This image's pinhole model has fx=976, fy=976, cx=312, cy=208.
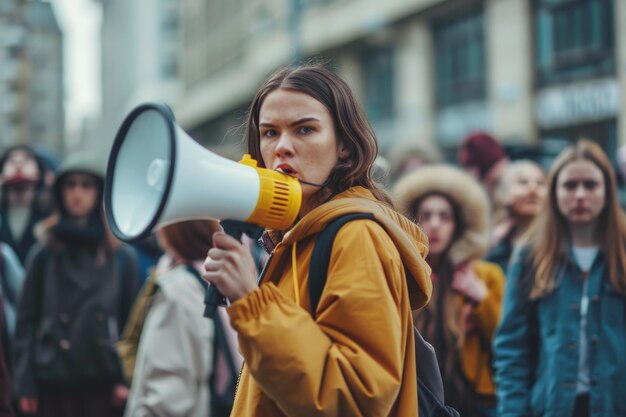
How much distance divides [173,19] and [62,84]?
20427 millimetres

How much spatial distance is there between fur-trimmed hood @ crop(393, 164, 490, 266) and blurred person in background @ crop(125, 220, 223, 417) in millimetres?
1368

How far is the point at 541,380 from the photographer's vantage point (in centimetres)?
415

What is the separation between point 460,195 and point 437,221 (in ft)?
0.69

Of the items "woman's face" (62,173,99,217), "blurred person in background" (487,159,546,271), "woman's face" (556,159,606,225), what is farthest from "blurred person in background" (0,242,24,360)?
"woman's face" (556,159,606,225)

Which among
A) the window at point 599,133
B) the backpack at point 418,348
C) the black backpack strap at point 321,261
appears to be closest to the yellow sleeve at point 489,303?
the backpack at point 418,348

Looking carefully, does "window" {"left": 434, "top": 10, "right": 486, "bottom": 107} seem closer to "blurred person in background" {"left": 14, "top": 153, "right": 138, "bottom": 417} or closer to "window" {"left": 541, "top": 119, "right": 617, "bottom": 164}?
"window" {"left": 541, "top": 119, "right": 617, "bottom": 164}

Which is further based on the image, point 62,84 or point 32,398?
point 62,84

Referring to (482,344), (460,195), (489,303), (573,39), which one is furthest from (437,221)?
(573,39)

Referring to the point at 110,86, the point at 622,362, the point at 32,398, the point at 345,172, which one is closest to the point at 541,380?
the point at 622,362

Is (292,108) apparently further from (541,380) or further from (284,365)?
(541,380)

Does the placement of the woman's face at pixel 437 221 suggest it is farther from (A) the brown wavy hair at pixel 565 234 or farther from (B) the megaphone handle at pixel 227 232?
(B) the megaphone handle at pixel 227 232

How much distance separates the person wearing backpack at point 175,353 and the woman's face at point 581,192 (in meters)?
1.69

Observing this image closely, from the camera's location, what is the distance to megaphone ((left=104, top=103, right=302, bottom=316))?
80.4 inches

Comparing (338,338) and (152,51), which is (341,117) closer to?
(338,338)
